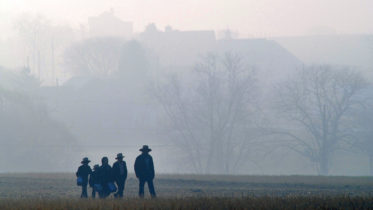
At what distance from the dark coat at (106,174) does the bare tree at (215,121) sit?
51007 millimetres

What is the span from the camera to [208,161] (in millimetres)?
72000

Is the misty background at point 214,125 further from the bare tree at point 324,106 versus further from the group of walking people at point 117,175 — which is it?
the group of walking people at point 117,175

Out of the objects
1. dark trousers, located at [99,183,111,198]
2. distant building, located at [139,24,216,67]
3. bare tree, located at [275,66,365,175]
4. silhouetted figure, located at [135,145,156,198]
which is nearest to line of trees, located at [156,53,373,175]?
bare tree, located at [275,66,365,175]

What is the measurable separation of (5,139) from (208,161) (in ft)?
91.0

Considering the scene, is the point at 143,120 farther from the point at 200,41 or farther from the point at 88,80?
the point at 200,41

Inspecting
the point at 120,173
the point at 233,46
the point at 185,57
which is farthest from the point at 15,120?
the point at 185,57

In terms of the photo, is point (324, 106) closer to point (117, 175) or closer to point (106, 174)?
point (117, 175)

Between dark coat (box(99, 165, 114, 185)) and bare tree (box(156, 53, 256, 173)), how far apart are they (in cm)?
5101

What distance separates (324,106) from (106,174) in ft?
172

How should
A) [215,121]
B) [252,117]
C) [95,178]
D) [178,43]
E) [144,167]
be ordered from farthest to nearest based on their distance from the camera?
[178,43], [215,121], [252,117], [95,178], [144,167]

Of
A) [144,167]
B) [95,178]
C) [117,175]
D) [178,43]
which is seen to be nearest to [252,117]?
[144,167]

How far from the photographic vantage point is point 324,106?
68812 millimetres

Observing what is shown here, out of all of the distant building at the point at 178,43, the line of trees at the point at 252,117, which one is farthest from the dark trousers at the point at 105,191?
the distant building at the point at 178,43

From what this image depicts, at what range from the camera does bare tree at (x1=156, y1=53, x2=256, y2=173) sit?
72375 mm
